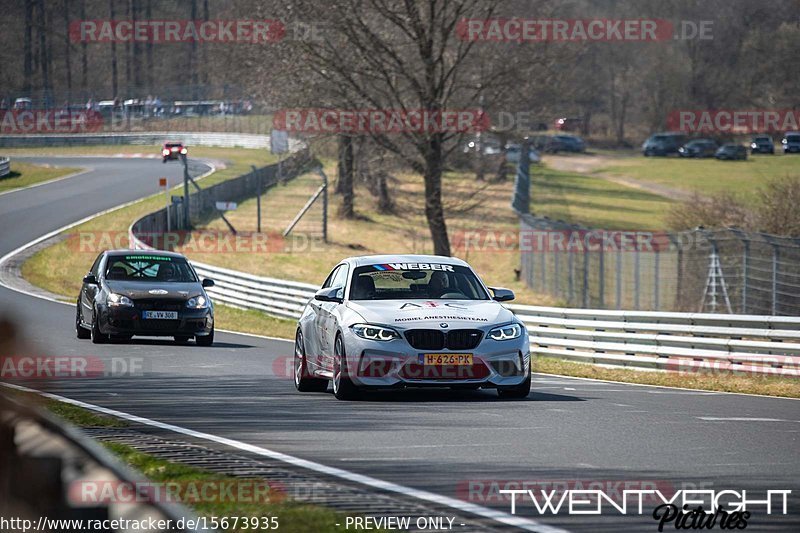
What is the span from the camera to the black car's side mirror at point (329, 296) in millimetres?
13320

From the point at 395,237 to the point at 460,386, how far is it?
38591 mm

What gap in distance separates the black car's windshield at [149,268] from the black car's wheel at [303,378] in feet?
23.0

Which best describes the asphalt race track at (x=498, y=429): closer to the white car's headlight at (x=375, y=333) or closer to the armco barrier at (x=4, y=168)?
the white car's headlight at (x=375, y=333)

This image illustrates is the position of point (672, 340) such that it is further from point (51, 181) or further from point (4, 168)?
point (4, 168)

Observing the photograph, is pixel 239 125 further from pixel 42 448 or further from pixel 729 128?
pixel 42 448

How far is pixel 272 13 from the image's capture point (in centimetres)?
3419

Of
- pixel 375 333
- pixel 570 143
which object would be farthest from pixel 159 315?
pixel 570 143

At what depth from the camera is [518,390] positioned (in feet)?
41.8

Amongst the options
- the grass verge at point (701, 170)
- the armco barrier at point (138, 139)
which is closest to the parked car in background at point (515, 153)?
the grass verge at point (701, 170)

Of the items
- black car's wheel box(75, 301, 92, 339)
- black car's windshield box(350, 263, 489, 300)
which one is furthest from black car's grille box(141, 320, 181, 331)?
black car's windshield box(350, 263, 489, 300)

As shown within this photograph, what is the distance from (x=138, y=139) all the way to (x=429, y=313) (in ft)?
272

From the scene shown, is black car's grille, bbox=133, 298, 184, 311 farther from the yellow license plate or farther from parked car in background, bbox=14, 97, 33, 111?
parked car in background, bbox=14, 97, 33, 111

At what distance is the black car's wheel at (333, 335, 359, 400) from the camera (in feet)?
40.7

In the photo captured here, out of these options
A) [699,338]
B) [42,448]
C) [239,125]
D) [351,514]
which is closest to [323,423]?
[351,514]
